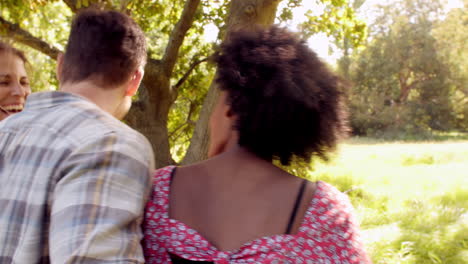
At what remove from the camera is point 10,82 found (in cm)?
280

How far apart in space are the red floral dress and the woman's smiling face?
178cm

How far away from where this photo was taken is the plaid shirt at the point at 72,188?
112 centimetres

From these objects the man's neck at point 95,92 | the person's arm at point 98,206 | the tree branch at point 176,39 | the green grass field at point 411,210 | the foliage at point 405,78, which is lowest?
the green grass field at point 411,210

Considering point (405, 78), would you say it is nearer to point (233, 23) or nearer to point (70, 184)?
point (233, 23)

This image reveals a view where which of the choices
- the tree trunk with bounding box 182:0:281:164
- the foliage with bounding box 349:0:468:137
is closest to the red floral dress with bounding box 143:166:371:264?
the tree trunk with bounding box 182:0:281:164

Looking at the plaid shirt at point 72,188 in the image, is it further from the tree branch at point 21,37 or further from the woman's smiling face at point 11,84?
the tree branch at point 21,37

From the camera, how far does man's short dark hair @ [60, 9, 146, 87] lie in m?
1.49

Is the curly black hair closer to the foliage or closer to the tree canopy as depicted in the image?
the tree canopy

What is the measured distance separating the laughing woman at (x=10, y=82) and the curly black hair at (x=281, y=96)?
185 centimetres

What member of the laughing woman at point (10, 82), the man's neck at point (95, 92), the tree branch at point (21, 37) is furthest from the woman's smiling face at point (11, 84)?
the tree branch at point (21, 37)

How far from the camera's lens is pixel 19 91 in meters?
2.80

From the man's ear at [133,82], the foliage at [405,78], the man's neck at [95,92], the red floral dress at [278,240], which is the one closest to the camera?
the red floral dress at [278,240]

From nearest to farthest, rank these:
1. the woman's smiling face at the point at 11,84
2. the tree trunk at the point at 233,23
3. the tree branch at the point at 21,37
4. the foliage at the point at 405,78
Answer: the woman's smiling face at the point at 11,84 < the tree trunk at the point at 233,23 < the tree branch at the point at 21,37 < the foliage at the point at 405,78

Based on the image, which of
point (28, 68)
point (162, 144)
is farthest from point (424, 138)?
point (28, 68)
